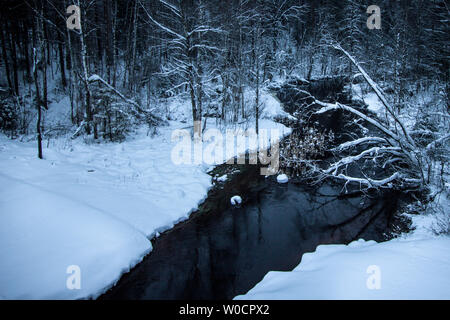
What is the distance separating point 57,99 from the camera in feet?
64.7

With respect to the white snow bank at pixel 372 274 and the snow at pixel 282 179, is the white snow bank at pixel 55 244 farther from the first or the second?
the snow at pixel 282 179

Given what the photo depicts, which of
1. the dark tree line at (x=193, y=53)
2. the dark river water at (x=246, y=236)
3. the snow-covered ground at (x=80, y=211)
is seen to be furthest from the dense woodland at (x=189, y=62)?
the dark river water at (x=246, y=236)

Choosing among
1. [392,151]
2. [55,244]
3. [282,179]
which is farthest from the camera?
[282,179]

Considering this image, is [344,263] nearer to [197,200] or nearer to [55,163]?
[197,200]

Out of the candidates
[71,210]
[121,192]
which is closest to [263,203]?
[121,192]

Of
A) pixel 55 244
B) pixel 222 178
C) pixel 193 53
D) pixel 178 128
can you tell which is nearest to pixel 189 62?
pixel 193 53

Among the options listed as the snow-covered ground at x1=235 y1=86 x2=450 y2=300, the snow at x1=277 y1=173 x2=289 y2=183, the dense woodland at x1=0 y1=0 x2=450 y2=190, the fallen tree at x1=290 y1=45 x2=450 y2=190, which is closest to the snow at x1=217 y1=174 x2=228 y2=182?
the snow at x1=277 y1=173 x2=289 y2=183

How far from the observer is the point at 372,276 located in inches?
157

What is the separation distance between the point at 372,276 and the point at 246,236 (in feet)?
11.5

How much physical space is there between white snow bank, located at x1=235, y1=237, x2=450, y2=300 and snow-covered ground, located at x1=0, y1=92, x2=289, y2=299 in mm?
2962

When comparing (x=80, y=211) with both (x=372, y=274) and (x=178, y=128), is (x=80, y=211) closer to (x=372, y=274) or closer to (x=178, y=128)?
(x=372, y=274)

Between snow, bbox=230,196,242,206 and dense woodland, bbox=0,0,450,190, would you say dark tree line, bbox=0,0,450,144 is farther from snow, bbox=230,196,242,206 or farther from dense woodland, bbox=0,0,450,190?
snow, bbox=230,196,242,206

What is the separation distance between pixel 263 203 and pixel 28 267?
21.2ft

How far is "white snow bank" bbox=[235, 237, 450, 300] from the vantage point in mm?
3643
